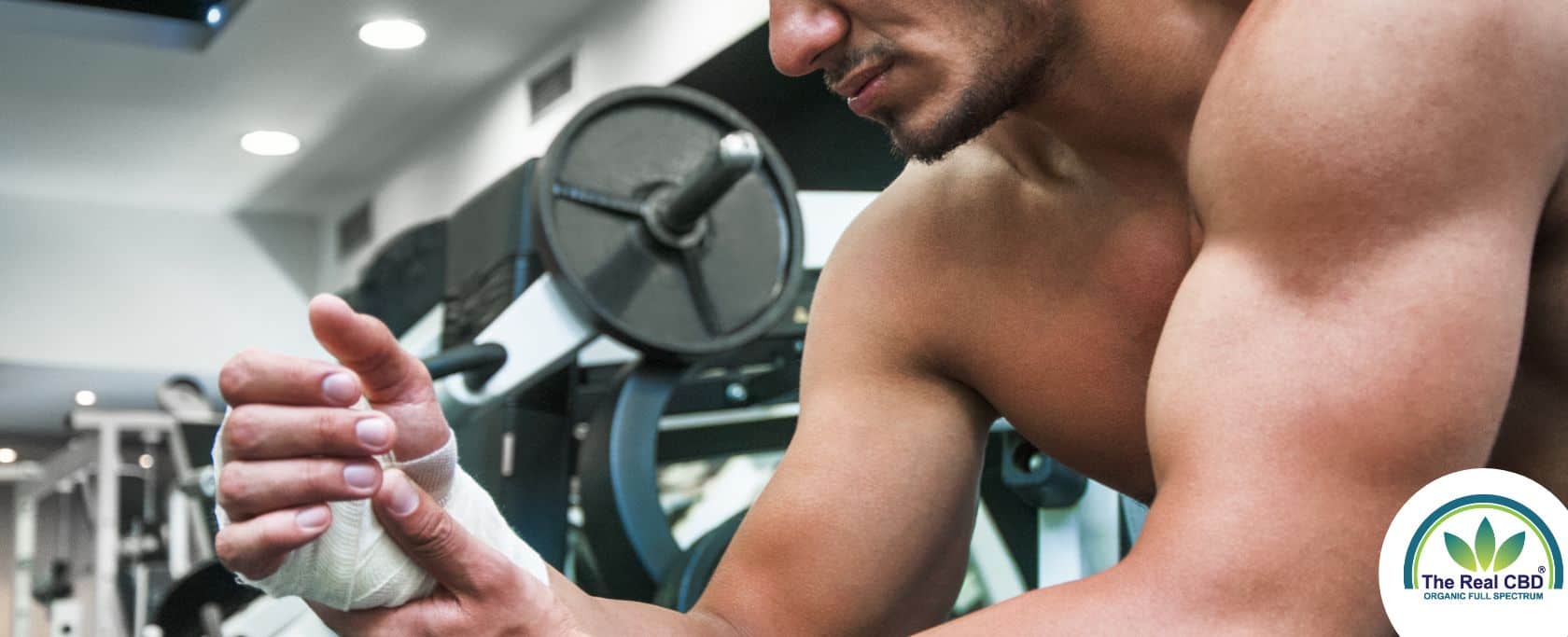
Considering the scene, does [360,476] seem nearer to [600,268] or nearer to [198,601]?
[600,268]

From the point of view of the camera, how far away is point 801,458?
3.47 ft

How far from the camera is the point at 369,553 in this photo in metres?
0.78

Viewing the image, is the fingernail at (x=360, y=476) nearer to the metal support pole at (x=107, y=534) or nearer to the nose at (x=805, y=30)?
the nose at (x=805, y=30)

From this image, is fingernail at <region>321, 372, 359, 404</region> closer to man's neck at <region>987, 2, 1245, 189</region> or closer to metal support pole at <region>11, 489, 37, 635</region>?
man's neck at <region>987, 2, 1245, 189</region>

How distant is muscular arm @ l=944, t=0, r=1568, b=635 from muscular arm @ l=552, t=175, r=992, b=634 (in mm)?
312

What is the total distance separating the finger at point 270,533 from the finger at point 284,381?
6 cm

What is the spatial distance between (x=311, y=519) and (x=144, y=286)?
568 cm

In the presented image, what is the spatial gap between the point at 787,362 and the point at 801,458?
5.79ft

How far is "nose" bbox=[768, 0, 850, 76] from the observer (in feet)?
3.12

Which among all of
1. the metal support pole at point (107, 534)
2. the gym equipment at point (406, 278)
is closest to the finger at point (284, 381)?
the gym equipment at point (406, 278)

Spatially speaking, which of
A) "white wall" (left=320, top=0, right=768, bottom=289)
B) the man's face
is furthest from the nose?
"white wall" (left=320, top=0, right=768, bottom=289)

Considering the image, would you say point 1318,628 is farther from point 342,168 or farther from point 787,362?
point 342,168

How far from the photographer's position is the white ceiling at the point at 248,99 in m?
4.45

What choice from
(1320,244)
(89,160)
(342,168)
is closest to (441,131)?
(342,168)
